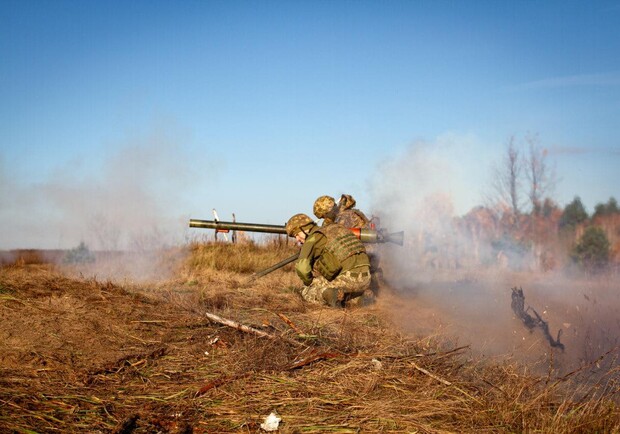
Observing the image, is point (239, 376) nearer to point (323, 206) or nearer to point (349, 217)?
point (323, 206)

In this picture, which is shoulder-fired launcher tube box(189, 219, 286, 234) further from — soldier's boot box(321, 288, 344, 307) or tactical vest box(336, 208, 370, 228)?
soldier's boot box(321, 288, 344, 307)

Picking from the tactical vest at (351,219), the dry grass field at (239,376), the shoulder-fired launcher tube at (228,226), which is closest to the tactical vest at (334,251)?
the dry grass field at (239,376)

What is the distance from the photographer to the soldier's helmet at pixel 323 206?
9570 mm

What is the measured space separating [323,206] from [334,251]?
4.74 ft

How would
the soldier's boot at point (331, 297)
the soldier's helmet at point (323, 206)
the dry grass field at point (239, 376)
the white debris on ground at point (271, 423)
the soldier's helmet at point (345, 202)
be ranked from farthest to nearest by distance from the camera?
1. the soldier's helmet at point (345, 202)
2. the soldier's helmet at point (323, 206)
3. the soldier's boot at point (331, 297)
4. the dry grass field at point (239, 376)
5. the white debris on ground at point (271, 423)

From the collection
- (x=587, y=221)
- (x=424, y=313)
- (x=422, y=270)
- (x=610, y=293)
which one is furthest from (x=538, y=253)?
(x=424, y=313)

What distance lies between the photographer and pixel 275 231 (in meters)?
10.8

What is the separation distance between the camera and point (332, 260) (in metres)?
8.31

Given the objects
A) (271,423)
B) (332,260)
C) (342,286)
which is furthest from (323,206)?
(271,423)

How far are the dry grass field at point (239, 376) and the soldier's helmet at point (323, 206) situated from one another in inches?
100

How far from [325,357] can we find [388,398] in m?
0.78

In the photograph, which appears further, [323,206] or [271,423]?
[323,206]

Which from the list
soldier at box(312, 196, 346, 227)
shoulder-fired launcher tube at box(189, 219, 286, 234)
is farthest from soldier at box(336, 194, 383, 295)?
shoulder-fired launcher tube at box(189, 219, 286, 234)

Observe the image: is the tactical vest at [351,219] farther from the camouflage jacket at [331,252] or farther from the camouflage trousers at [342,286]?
the camouflage trousers at [342,286]
